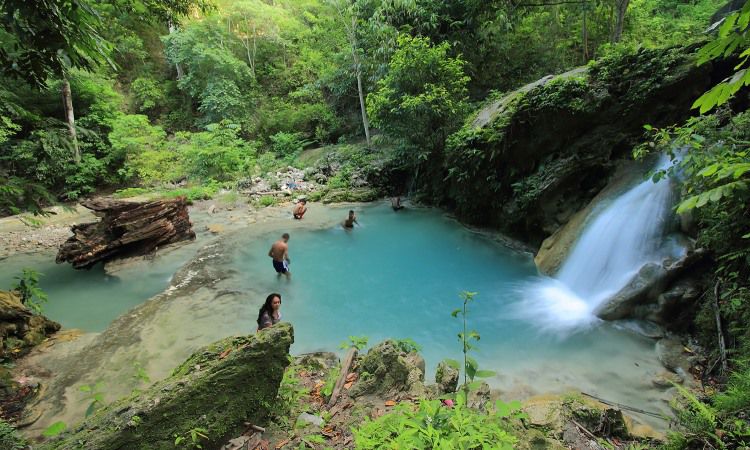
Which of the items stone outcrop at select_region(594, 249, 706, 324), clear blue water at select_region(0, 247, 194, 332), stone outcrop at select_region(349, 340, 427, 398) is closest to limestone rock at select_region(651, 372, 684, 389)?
stone outcrop at select_region(594, 249, 706, 324)

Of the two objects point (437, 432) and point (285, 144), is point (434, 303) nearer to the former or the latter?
point (437, 432)

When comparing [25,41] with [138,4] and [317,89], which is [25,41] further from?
[317,89]

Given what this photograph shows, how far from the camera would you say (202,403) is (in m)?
3.02

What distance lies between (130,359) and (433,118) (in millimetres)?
11269

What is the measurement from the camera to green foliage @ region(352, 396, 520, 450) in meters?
2.07

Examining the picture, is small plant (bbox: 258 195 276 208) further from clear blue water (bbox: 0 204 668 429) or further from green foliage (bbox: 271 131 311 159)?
green foliage (bbox: 271 131 311 159)

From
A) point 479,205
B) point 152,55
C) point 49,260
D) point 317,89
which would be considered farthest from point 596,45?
point 152,55

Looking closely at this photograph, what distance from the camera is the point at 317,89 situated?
931 inches

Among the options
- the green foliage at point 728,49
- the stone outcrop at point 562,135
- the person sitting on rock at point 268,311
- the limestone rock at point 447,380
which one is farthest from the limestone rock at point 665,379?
the person sitting on rock at point 268,311

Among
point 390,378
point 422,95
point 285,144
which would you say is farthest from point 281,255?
point 285,144

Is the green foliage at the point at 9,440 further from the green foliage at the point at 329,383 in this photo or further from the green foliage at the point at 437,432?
the green foliage at the point at 437,432

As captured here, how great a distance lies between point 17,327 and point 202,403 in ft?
17.2

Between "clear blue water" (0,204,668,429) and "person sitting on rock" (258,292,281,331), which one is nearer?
"clear blue water" (0,204,668,429)

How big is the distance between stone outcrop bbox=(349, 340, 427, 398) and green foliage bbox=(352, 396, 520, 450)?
121cm
